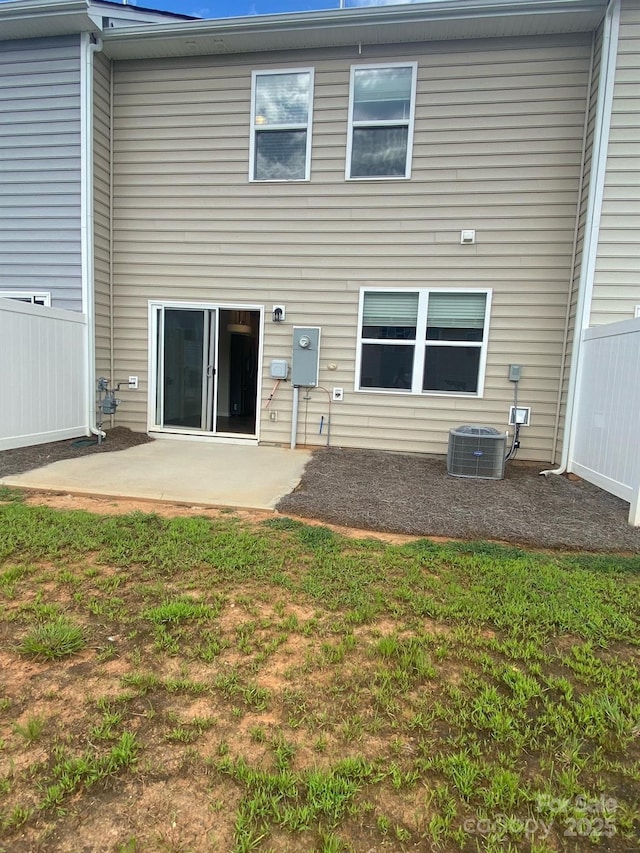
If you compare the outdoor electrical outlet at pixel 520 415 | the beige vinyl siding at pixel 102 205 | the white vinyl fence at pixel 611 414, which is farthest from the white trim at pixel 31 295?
the white vinyl fence at pixel 611 414

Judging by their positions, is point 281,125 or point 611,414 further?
point 281,125

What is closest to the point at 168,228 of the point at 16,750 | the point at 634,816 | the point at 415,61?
the point at 415,61

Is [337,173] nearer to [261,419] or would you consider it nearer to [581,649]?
[261,419]

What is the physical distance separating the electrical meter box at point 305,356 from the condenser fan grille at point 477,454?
7.03 feet

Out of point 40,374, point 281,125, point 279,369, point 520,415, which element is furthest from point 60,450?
point 520,415

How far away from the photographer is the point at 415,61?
20.4 ft

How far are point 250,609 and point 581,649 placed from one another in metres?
1.58

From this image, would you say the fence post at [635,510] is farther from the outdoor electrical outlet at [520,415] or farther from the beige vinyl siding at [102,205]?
the beige vinyl siding at [102,205]

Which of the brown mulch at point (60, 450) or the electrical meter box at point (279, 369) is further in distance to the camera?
the electrical meter box at point (279, 369)

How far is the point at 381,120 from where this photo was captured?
20.9 feet

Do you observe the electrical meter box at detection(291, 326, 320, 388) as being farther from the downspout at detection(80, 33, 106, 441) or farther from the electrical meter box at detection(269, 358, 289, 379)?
the downspout at detection(80, 33, 106, 441)

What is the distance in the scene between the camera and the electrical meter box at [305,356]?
667 cm

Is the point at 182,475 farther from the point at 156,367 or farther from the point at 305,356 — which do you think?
the point at 156,367

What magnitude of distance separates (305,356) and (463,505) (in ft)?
10.5
